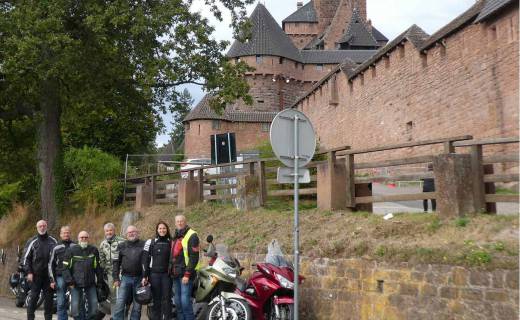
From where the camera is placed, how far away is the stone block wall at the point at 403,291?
659cm

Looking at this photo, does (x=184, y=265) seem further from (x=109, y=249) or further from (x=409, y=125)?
(x=409, y=125)


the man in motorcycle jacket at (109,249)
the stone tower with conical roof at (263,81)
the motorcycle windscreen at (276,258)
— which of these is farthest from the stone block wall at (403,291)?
the stone tower with conical roof at (263,81)

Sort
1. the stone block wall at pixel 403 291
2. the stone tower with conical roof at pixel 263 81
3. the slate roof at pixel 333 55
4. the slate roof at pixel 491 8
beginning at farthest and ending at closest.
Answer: the slate roof at pixel 333 55 < the stone tower with conical roof at pixel 263 81 < the slate roof at pixel 491 8 < the stone block wall at pixel 403 291

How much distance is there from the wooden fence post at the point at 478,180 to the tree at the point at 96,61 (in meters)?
9.10

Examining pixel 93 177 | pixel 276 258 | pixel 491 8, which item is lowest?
pixel 276 258

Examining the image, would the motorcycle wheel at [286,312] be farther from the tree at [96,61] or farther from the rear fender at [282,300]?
the tree at [96,61]

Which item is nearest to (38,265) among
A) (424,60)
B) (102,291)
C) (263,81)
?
(102,291)

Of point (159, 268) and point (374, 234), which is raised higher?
point (374, 234)

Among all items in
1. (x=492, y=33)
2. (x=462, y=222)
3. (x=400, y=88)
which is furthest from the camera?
(x=400, y=88)

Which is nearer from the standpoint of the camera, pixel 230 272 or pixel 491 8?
pixel 230 272

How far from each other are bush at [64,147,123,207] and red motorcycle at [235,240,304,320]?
1093 cm

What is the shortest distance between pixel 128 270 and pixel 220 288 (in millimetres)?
1356

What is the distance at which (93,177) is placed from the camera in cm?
1944

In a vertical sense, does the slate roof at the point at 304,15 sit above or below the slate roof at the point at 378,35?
above
